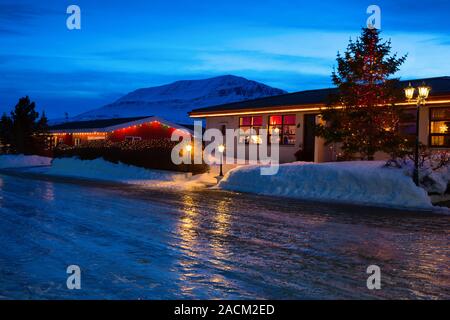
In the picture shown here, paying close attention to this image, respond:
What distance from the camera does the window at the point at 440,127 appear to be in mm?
23125

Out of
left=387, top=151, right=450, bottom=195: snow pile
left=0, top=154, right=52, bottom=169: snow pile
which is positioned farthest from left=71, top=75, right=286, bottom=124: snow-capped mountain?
left=387, top=151, right=450, bottom=195: snow pile

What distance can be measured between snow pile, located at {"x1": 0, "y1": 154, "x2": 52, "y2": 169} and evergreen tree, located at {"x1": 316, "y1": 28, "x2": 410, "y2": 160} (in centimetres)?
2870

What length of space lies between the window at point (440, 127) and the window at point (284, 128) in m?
8.00

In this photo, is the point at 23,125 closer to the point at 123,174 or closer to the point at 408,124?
the point at 123,174

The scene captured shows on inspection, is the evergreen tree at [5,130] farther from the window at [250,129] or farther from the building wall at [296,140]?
the window at [250,129]

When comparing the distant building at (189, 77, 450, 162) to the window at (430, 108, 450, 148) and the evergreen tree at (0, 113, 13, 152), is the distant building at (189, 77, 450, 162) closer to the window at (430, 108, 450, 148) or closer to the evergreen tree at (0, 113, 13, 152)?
the window at (430, 108, 450, 148)

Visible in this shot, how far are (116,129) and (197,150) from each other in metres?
16.3

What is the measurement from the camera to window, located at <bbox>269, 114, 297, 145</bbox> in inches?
1176

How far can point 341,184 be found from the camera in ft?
59.8

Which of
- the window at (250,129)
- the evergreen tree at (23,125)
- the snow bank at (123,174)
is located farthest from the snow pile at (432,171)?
the evergreen tree at (23,125)

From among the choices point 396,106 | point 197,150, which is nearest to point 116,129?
point 197,150

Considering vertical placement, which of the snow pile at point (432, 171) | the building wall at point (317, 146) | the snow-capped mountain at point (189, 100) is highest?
the snow-capped mountain at point (189, 100)

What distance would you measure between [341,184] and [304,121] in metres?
11.2
